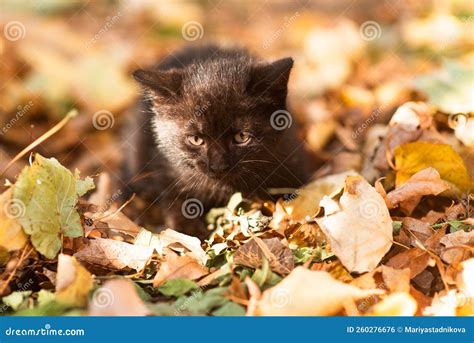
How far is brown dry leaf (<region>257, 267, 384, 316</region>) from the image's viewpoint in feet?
5.08

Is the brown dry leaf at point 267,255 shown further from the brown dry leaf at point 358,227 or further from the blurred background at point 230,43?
the blurred background at point 230,43

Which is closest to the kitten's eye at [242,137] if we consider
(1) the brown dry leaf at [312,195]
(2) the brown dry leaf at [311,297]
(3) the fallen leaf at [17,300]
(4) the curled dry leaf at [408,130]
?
(1) the brown dry leaf at [312,195]

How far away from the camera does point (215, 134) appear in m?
2.38

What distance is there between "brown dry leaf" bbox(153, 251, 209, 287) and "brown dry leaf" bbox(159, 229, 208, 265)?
0.08m

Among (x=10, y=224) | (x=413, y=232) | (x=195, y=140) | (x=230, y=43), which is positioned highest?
(x=230, y=43)

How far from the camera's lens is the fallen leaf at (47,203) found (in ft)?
5.78

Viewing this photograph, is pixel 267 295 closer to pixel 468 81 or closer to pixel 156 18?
pixel 468 81

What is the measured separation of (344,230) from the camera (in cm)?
179

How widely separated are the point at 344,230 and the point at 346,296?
0.28 metres

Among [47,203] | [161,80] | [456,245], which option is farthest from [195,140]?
[456,245]

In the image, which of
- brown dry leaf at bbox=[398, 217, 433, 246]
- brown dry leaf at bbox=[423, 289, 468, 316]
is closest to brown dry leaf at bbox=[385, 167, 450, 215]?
brown dry leaf at bbox=[398, 217, 433, 246]

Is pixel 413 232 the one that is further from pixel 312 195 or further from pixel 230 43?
pixel 230 43

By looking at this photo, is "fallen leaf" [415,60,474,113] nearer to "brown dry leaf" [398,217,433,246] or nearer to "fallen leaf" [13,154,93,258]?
"brown dry leaf" [398,217,433,246]

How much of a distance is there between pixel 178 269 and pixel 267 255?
26 cm
